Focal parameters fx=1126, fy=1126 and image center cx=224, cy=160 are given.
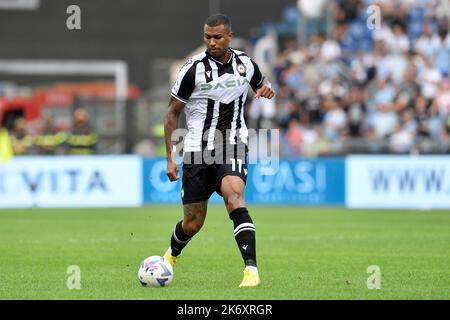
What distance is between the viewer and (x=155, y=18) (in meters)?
37.6

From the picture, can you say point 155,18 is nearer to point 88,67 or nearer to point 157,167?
point 88,67

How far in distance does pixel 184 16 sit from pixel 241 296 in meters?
28.4

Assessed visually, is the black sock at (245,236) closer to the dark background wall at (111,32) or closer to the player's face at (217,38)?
the player's face at (217,38)

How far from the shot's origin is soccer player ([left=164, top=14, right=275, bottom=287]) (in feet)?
35.1

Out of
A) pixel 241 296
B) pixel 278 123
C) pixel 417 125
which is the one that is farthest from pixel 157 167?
pixel 241 296

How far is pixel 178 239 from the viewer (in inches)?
448

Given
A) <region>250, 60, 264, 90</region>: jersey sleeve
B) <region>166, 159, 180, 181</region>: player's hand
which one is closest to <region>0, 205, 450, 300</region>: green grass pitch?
<region>166, 159, 180, 181</region>: player's hand

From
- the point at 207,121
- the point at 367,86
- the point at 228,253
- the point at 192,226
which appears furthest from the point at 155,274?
the point at 367,86

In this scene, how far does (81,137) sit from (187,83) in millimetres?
15496

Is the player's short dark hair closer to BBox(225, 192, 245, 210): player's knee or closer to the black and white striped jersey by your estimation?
the black and white striped jersey

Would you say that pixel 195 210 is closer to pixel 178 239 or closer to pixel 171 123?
pixel 178 239

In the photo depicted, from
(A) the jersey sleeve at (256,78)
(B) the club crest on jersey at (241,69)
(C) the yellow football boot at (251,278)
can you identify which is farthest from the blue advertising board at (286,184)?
(C) the yellow football boot at (251,278)

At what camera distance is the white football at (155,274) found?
10609mm

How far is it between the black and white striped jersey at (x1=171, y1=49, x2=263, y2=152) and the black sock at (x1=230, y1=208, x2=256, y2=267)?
29.6 inches
